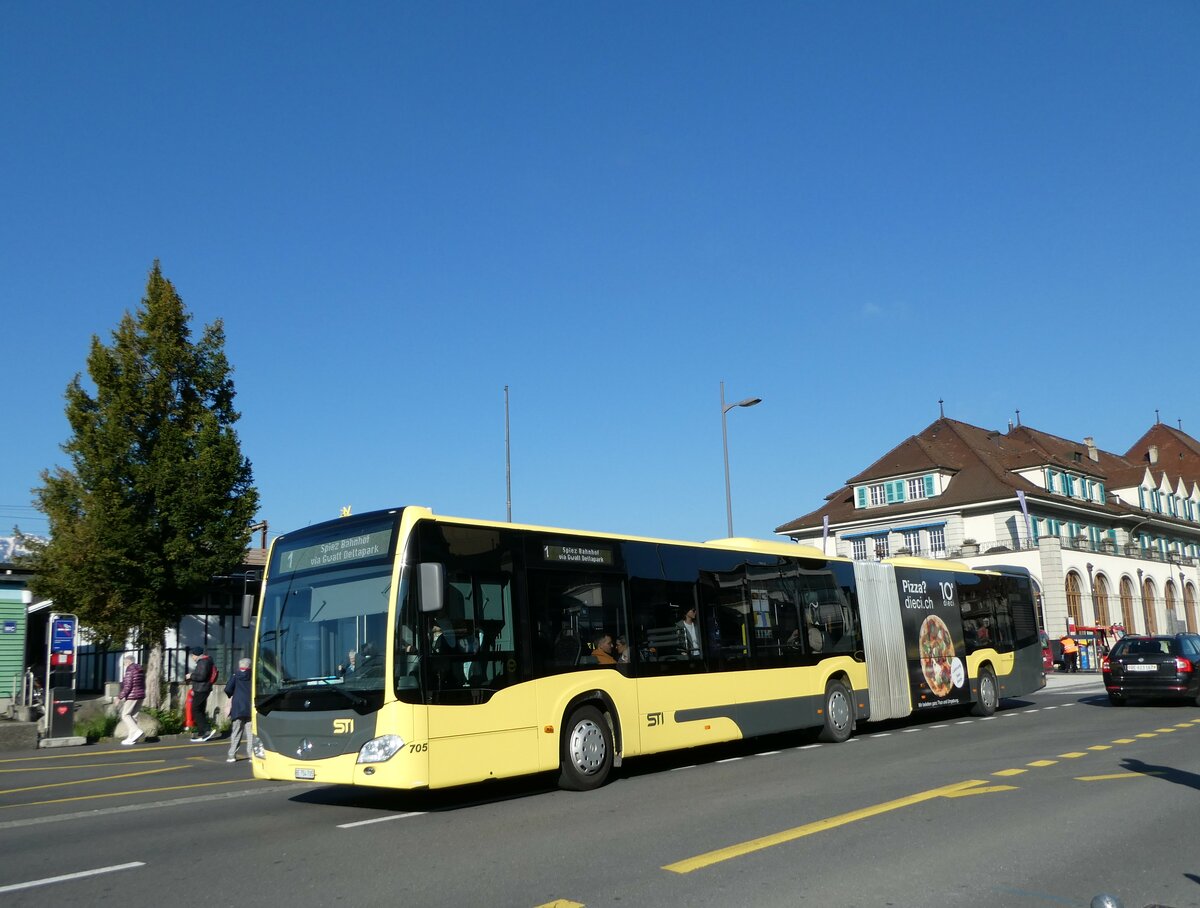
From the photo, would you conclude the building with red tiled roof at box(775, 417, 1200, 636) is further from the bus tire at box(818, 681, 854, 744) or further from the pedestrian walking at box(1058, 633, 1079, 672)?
the bus tire at box(818, 681, 854, 744)

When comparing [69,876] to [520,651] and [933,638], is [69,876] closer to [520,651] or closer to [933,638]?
[520,651]

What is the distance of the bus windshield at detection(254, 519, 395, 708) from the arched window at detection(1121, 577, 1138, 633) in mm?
59946

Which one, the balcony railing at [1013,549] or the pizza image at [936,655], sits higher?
the balcony railing at [1013,549]

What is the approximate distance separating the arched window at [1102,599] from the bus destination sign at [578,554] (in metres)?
53.2

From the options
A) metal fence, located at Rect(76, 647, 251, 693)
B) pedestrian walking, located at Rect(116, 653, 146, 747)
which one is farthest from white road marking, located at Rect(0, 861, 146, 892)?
metal fence, located at Rect(76, 647, 251, 693)

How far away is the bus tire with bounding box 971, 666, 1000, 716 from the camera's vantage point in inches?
866

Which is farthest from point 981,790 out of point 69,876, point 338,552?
point 69,876

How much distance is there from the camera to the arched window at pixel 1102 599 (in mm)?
58938

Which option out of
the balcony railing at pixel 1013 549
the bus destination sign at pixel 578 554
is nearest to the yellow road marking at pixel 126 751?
the bus destination sign at pixel 578 554

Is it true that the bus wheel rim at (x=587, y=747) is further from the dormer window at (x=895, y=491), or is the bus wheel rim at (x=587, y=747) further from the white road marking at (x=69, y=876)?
the dormer window at (x=895, y=491)

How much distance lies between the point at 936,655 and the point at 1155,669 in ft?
18.1

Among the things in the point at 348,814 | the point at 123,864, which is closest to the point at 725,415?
the point at 348,814

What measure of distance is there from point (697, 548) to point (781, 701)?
282 cm

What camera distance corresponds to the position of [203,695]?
21.1 meters
